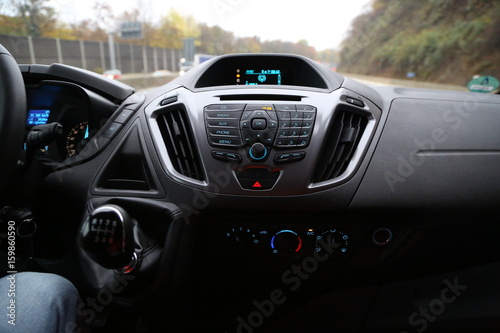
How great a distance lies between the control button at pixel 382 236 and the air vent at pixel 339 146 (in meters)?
0.29

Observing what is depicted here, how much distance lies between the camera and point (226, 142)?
1315mm

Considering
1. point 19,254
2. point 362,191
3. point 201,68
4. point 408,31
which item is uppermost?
point 408,31

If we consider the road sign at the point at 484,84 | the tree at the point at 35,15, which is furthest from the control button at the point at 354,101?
the tree at the point at 35,15

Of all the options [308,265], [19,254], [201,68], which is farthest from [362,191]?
[19,254]

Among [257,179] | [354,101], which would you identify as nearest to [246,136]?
[257,179]

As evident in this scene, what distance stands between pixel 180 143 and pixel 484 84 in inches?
72.1

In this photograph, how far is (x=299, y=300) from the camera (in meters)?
1.56

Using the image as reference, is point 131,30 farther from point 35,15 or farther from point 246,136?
point 246,136

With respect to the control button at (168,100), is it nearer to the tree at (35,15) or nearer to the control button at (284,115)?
the control button at (284,115)

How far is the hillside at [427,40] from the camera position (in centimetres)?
209

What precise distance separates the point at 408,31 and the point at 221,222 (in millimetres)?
2304

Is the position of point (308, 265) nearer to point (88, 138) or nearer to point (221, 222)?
point (221, 222)

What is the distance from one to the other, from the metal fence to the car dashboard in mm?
664

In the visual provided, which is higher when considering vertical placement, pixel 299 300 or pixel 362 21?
pixel 362 21
